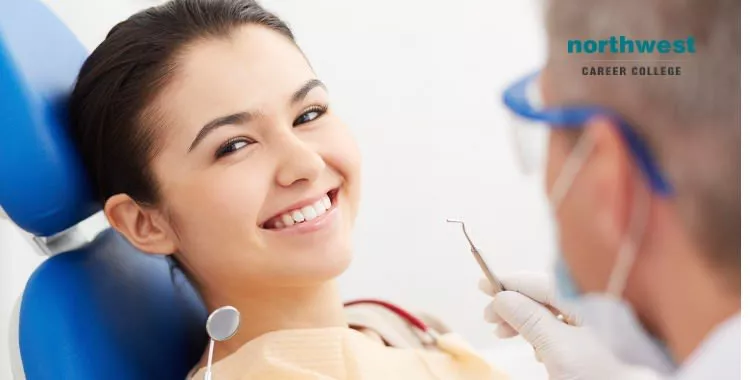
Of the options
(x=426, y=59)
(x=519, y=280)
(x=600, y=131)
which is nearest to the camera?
(x=600, y=131)

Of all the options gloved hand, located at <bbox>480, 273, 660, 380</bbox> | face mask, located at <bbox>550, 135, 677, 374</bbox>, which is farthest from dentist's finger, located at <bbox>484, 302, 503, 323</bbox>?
face mask, located at <bbox>550, 135, 677, 374</bbox>

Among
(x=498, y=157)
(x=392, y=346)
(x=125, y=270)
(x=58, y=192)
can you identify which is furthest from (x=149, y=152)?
(x=498, y=157)

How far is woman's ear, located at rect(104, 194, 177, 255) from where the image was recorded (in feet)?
3.92

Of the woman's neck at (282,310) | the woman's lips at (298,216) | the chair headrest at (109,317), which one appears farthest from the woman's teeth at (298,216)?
the chair headrest at (109,317)

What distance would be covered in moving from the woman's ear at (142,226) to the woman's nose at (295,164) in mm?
195

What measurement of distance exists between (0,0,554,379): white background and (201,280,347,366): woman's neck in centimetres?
84

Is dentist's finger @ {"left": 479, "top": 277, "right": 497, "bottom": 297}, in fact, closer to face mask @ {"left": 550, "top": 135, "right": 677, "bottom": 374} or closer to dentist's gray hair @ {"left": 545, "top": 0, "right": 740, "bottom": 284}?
face mask @ {"left": 550, "top": 135, "right": 677, "bottom": 374}

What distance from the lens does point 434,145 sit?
2.09m

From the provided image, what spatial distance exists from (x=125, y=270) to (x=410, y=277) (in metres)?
0.94

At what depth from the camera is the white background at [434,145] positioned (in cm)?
200

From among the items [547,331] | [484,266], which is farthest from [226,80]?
[547,331]

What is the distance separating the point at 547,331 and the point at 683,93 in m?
0.64

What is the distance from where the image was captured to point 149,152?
116 centimetres

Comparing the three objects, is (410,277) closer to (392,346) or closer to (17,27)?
(392,346)
